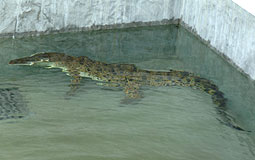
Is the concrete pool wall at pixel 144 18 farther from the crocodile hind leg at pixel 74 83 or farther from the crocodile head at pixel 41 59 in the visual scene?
the crocodile hind leg at pixel 74 83

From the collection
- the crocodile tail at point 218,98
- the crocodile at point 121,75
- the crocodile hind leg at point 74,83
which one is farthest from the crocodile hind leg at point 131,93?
the crocodile tail at point 218,98

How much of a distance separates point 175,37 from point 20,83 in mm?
4832

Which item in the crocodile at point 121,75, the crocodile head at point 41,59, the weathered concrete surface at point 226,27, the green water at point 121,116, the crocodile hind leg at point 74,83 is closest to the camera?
the green water at point 121,116

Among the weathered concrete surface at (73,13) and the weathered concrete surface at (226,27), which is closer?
the weathered concrete surface at (226,27)

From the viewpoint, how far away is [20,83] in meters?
6.26

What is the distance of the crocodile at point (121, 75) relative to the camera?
→ 6.33 m

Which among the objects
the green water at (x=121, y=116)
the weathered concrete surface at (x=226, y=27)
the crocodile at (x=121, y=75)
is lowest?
the green water at (x=121, y=116)

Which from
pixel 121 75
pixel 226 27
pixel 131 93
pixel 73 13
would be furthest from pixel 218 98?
pixel 73 13

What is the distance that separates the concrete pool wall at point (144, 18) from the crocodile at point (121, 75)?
3.73ft

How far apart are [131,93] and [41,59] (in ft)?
7.53

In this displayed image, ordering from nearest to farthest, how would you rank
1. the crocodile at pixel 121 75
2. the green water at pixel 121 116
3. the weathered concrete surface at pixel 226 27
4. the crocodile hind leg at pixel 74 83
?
1. the green water at pixel 121 116
2. the crocodile hind leg at pixel 74 83
3. the crocodile at pixel 121 75
4. the weathered concrete surface at pixel 226 27

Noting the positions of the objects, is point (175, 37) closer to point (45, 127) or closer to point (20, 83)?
point (20, 83)

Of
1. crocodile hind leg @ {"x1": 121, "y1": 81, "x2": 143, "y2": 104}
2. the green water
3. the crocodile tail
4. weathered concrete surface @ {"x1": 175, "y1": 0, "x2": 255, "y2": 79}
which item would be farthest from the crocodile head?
weathered concrete surface @ {"x1": 175, "y1": 0, "x2": 255, "y2": 79}

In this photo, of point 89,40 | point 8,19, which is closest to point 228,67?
point 89,40
